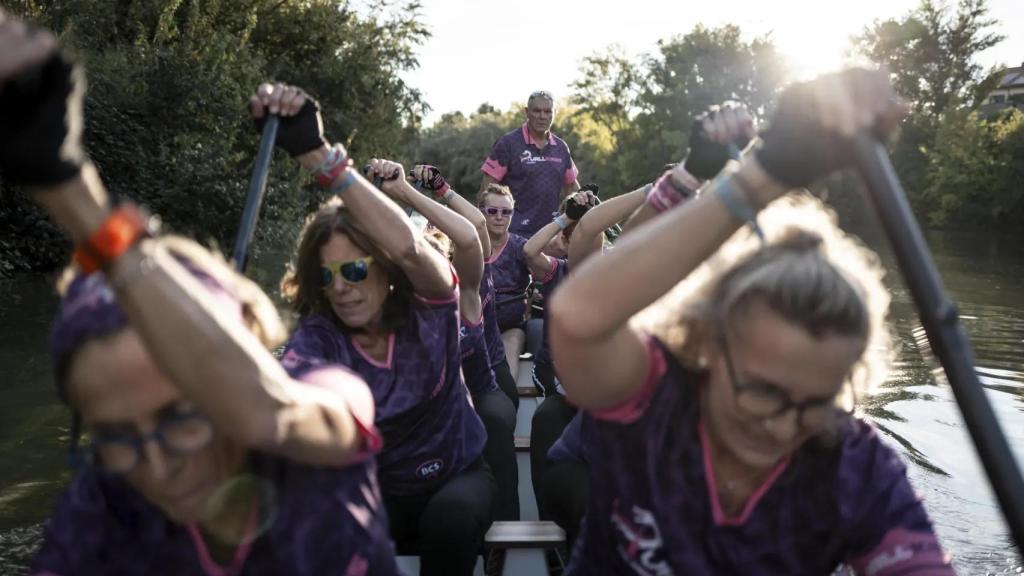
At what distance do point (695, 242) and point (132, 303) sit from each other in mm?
654

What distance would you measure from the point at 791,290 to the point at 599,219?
2119 mm

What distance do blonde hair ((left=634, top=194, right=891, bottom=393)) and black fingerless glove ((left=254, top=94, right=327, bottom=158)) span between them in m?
0.99

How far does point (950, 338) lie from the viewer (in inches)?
49.9

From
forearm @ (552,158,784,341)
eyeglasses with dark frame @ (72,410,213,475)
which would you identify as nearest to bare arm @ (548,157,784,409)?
forearm @ (552,158,784,341)

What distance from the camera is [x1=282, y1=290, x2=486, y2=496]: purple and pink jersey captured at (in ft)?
7.80

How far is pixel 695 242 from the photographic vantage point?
3.66 feet

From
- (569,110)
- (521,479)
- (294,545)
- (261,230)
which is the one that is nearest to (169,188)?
(261,230)

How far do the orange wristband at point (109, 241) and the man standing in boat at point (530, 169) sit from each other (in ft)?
17.6

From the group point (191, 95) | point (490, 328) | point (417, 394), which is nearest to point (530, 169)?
point (490, 328)

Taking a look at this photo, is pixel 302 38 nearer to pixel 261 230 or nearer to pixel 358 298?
pixel 261 230

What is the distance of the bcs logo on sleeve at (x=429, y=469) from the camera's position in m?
2.45

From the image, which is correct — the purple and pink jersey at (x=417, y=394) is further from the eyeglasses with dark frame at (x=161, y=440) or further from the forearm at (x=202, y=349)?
the forearm at (x=202, y=349)

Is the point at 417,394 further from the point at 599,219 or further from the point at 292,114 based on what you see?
the point at 599,219

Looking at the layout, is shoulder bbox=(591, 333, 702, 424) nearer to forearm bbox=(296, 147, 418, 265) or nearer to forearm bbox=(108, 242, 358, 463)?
forearm bbox=(108, 242, 358, 463)
